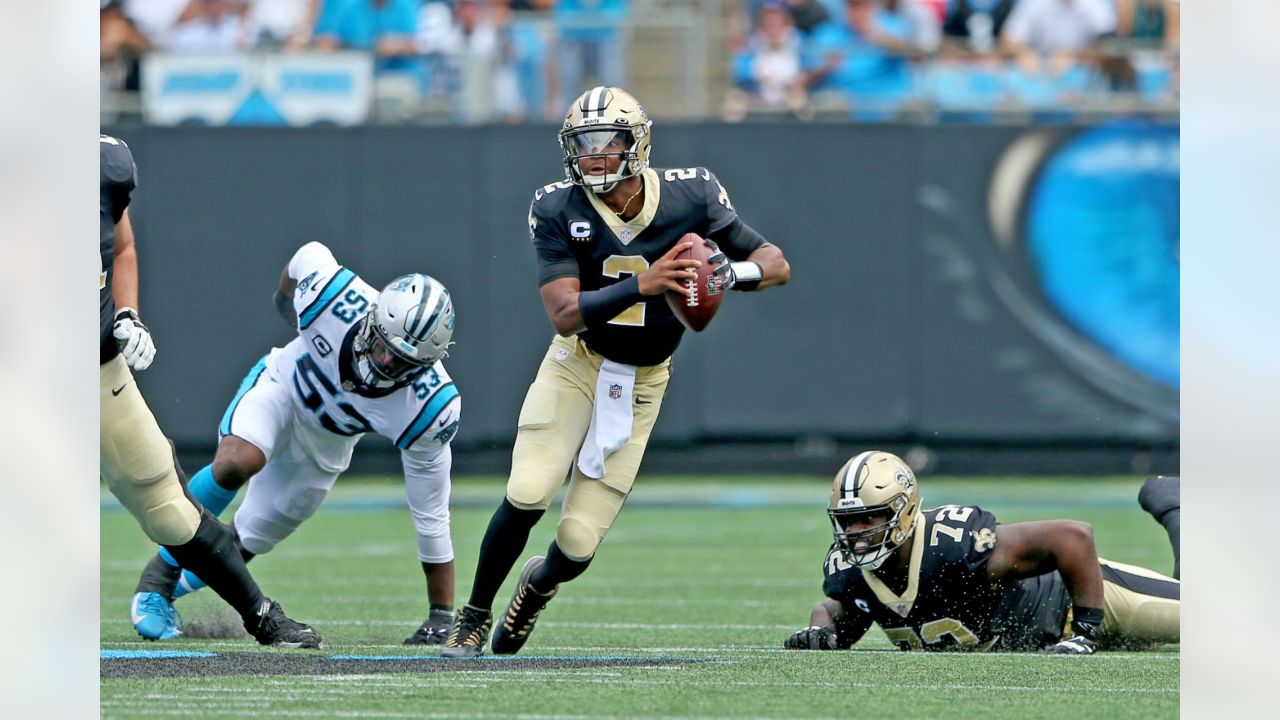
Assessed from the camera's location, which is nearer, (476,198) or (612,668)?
(612,668)

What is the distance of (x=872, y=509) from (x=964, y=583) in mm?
442

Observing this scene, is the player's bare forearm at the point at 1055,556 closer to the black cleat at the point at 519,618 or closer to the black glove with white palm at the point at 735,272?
the black glove with white palm at the point at 735,272

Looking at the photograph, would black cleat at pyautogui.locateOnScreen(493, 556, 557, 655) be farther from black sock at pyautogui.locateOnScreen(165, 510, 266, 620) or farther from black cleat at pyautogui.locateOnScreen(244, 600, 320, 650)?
black sock at pyautogui.locateOnScreen(165, 510, 266, 620)

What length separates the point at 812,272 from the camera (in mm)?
12781

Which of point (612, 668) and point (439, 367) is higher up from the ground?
point (439, 367)

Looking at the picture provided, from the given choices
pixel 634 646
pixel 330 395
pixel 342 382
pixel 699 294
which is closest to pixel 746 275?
pixel 699 294

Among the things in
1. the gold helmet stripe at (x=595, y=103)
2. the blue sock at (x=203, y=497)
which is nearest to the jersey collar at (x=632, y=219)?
the gold helmet stripe at (x=595, y=103)

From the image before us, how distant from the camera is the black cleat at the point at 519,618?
550 centimetres

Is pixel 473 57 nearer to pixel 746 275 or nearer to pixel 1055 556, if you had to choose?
pixel 746 275

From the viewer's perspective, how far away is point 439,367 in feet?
20.3

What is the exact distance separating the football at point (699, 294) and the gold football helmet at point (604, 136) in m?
0.33

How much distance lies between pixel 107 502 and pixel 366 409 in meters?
6.43
